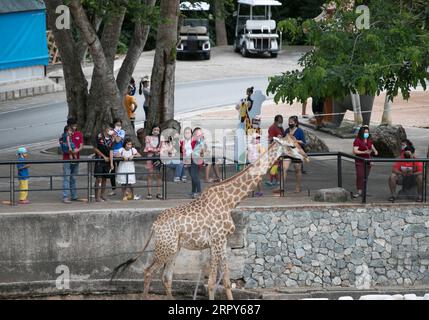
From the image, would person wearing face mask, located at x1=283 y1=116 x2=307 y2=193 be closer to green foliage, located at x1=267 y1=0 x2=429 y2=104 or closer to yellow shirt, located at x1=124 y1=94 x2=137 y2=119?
green foliage, located at x1=267 y1=0 x2=429 y2=104

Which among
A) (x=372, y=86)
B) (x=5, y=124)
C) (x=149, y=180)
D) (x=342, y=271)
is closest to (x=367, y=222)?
(x=342, y=271)

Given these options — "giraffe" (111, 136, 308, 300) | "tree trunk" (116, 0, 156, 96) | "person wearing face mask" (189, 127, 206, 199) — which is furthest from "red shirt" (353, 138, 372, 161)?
"tree trunk" (116, 0, 156, 96)

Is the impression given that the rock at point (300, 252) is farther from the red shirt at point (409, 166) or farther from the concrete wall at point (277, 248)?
the red shirt at point (409, 166)

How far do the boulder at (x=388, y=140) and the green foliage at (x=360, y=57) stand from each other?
5441 mm

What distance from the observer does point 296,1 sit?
65812mm

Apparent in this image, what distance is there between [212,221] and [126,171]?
3347 millimetres

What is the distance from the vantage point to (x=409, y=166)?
82.3ft

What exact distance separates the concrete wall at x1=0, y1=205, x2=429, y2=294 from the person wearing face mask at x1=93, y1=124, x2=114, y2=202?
1.08 m

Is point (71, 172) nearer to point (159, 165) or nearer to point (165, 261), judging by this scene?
point (159, 165)

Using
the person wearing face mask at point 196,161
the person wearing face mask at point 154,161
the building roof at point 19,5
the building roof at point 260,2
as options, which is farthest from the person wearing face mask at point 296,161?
the building roof at point 260,2

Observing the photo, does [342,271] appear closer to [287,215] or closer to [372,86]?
[287,215]

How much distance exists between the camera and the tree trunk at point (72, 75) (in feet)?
107

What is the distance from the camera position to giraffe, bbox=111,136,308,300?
22.4 metres

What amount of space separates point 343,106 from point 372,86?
12.3 m
